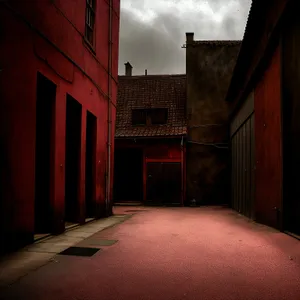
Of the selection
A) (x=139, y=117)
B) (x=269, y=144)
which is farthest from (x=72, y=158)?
(x=139, y=117)

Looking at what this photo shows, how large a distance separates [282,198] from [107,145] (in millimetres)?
6083

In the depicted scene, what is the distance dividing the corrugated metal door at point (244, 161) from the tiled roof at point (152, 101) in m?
3.77

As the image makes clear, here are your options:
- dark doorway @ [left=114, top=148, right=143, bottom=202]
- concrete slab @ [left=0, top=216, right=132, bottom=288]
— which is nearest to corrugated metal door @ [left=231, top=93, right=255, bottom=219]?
concrete slab @ [left=0, top=216, right=132, bottom=288]

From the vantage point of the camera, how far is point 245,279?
12.5 ft

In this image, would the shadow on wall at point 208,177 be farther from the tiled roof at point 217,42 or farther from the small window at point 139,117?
the tiled roof at point 217,42

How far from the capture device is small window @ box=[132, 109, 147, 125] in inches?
723

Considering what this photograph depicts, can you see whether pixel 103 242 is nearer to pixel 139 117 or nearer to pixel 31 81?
pixel 31 81

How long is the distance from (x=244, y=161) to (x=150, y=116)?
7.93 meters

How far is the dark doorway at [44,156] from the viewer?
6.72 meters

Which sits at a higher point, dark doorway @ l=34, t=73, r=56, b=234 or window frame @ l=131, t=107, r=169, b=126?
window frame @ l=131, t=107, r=169, b=126

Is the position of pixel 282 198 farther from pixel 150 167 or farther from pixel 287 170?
pixel 150 167

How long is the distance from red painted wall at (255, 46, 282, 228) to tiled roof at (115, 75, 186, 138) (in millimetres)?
7531

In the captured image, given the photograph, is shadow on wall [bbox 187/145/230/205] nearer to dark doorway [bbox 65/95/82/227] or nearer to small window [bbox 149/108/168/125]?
small window [bbox 149/108/168/125]

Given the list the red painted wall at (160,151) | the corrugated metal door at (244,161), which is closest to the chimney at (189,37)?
the red painted wall at (160,151)
